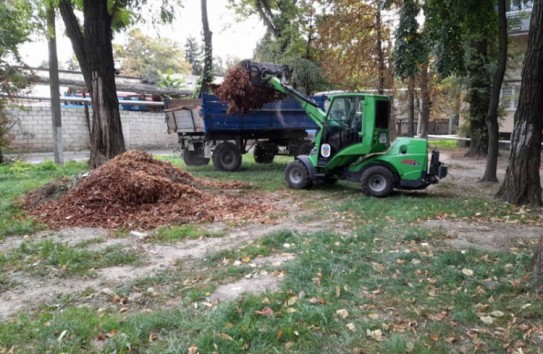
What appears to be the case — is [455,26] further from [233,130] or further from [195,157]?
[195,157]

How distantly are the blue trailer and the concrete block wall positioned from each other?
8.54 metres

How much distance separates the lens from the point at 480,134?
17875 mm

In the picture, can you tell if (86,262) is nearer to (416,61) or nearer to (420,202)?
(420,202)

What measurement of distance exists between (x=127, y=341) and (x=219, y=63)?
234 feet

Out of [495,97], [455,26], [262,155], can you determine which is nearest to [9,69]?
[262,155]

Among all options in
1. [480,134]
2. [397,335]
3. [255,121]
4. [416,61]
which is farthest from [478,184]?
[397,335]

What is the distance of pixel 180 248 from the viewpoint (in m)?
6.06

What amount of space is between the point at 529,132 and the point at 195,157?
10.2 meters

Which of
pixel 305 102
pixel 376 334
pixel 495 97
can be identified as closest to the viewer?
pixel 376 334

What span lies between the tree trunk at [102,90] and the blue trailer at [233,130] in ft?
8.49

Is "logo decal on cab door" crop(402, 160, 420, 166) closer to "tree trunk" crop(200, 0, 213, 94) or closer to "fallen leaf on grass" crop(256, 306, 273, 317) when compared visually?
"fallen leaf on grass" crop(256, 306, 273, 317)

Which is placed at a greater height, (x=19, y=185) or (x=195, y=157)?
(x=195, y=157)

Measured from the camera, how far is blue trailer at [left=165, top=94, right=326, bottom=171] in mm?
13508

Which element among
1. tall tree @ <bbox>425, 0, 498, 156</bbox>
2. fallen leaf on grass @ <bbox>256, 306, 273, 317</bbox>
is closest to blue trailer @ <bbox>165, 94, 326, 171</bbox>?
tall tree @ <bbox>425, 0, 498, 156</bbox>
